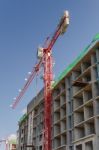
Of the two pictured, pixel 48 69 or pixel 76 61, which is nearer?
pixel 76 61

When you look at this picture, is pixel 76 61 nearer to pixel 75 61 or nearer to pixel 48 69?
pixel 75 61

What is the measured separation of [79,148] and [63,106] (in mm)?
12023

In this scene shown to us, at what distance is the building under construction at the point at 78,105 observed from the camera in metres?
51.4

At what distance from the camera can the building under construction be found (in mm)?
51369

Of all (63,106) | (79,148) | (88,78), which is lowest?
(79,148)

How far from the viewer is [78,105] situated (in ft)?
192

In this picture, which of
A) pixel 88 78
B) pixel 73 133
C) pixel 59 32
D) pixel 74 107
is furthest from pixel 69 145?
pixel 59 32

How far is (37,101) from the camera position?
273 feet

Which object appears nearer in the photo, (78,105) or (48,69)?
(78,105)

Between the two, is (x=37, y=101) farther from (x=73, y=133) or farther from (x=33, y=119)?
(x=73, y=133)

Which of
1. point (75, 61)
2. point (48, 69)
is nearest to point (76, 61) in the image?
point (75, 61)

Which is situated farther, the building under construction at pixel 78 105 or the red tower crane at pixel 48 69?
the red tower crane at pixel 48 69

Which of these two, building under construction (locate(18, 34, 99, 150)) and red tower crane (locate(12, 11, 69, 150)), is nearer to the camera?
building under construction (locate(18, 34, 99, 150))

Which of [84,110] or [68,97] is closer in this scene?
[84,110]
